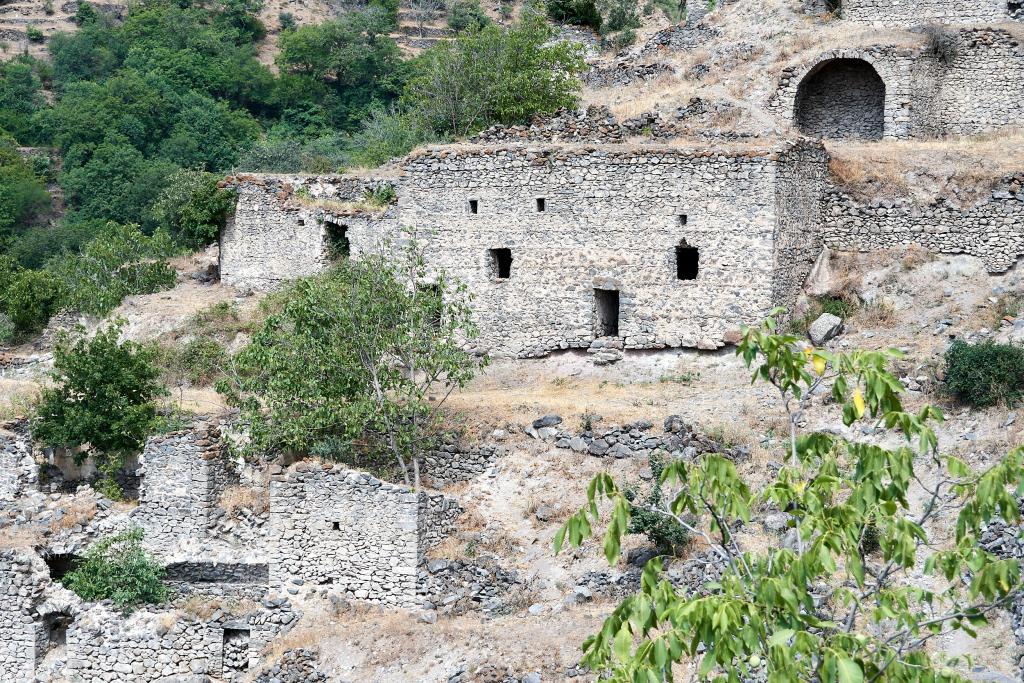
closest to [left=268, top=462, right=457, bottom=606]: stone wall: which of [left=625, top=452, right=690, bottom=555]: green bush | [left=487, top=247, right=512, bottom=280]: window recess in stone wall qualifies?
[left=625, top=452, right=690, bottom=555]: green bush

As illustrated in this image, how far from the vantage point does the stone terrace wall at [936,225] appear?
83.9ft

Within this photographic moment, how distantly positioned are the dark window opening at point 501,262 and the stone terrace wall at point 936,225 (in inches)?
211

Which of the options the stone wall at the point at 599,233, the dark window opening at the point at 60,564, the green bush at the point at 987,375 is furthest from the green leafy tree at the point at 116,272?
the green bush at the point at 987,375

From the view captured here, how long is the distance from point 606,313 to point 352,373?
555 centimetres

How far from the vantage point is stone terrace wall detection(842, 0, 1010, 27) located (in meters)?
31.7

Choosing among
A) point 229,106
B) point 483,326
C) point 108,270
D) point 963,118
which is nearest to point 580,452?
point 483,326

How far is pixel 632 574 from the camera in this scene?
19.5 m

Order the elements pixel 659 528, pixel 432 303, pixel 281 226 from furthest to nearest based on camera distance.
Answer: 1. pixel 281 226
2. pixel 432 303
3. pixel 659 528

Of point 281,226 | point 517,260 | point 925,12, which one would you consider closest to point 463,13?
point 925,12

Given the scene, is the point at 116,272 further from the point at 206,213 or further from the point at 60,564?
the point at 60,564

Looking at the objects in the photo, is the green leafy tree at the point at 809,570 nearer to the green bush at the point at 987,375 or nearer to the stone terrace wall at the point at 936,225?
the green bush at the point at 987,375

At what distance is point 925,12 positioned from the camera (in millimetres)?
32062

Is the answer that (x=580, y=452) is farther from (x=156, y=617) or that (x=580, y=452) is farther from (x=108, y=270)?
(x=108, y=270)

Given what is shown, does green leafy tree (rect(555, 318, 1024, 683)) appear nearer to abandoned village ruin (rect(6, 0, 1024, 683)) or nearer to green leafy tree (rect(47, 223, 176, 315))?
abandoned village ruin (rect(6, 0, 1024, 683))
